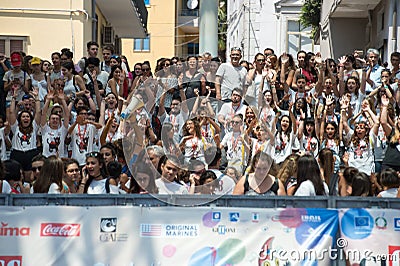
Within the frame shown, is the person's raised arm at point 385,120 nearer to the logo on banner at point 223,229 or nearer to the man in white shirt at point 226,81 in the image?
the man in white shirt at point 226,81

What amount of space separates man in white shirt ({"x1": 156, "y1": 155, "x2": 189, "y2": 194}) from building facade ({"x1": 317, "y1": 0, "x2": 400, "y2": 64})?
12.5 meters

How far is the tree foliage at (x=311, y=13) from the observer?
31312 mm

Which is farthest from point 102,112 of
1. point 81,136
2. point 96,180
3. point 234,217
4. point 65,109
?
point 234,217

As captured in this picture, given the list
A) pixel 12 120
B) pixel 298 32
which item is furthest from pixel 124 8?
pixel 12 120

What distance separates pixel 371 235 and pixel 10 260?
3.30 m

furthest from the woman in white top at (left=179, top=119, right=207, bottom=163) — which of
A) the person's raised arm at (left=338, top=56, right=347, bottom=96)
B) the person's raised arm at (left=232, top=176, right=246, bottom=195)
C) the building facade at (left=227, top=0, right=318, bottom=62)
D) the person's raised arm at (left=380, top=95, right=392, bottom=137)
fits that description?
the building facade at (left=227, top=0, right=318, bottom=62)

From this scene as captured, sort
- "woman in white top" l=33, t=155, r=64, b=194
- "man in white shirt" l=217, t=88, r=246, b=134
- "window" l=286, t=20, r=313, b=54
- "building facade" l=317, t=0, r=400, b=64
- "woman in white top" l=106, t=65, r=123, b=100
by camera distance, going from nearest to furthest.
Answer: "woman in white top" l=33, t=155, r=64, b=194, "man in white shirt" l=217, t=88, r=246, b=134, "woman in white top" l=106, t=65, r=123, b=100, "building facade" l=317, t=0, r=400, b=64, "window" l=286, t=20, r=313, b=54

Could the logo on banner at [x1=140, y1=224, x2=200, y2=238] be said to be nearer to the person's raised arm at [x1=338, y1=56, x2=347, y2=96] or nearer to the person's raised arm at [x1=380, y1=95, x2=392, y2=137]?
the person's raised arm at [x1=380, y1=95, x2=392, y2=137]

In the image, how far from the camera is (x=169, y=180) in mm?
9086

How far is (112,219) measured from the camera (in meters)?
7.70

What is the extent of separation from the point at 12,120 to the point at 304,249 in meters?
5.76

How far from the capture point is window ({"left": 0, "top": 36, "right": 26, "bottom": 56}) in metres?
20.7

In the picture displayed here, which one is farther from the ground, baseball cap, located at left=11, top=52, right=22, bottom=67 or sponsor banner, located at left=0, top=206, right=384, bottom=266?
baseball cap, located at left=11, top=52, right=22, bottom=67

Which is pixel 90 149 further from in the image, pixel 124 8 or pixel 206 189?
pixel 124 8
